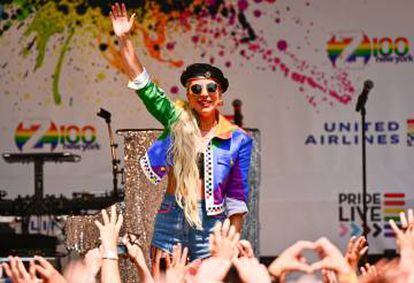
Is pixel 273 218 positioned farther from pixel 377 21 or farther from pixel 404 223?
pixel 404 223

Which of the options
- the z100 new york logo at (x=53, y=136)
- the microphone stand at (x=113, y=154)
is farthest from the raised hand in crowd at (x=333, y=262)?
the z100 new york logo at (x=53, y=136)

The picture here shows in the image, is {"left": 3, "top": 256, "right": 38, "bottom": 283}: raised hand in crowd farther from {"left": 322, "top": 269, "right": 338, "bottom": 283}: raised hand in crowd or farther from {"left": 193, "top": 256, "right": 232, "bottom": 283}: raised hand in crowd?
{"left": 322, "top": 269, "right": 338, "bottom": 283}: raised hand in crowd

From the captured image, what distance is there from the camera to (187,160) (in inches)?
203

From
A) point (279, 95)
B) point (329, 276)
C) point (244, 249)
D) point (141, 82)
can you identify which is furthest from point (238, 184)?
point (279, 95)

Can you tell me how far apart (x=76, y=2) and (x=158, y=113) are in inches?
189

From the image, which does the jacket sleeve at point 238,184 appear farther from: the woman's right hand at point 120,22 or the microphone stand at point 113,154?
the microphone stand at point 113,154

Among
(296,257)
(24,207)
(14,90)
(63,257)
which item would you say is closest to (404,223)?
(296,257)

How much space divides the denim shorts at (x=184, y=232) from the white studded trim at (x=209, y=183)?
0.09ft

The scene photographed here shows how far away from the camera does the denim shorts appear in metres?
5.15

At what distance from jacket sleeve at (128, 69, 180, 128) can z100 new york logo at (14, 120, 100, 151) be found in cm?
458

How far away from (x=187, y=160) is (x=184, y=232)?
35cm

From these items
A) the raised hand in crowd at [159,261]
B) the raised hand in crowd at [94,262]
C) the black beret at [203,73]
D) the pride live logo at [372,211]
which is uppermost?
the black beret at [203,73]

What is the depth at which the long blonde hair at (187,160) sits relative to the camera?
5109 millimetres

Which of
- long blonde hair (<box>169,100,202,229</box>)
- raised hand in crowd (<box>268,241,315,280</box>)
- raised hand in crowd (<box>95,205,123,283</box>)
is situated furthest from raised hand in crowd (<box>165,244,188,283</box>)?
long blonde hair (<box>169,100,202,229</box>)
